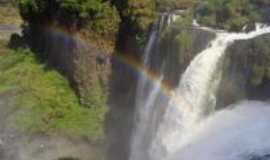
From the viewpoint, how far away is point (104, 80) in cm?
1597

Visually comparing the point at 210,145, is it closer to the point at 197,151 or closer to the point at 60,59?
the point at 197,151

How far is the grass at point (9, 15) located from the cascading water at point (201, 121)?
18205mm

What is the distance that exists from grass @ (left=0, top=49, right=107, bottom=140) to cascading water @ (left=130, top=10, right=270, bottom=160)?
5.97 feet

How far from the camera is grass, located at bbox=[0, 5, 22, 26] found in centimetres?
3111

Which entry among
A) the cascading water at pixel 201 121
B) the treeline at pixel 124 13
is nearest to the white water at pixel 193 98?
the cascading water at pixel 201 121

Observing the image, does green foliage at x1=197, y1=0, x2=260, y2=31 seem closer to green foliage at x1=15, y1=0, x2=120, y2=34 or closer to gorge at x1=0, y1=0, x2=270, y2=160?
gorge at x1=0, y1=0, x2=270, y2=160

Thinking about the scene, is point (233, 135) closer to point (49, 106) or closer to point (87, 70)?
point (87, 70)

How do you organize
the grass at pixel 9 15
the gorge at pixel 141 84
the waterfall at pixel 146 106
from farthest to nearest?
1. the grass at pixel 9 15
2. the waterfall at pixel 146 106
3. the gorge at pixel 141 84

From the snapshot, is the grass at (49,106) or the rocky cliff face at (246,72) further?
the grass at (49,106)

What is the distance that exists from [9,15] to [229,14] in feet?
73.0

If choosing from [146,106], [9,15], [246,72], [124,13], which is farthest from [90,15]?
[9,15]

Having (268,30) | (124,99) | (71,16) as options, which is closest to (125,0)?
(71,16)

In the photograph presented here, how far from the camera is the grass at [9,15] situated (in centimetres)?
3111

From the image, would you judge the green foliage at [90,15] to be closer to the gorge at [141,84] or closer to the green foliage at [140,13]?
the gorge at [141,84]
